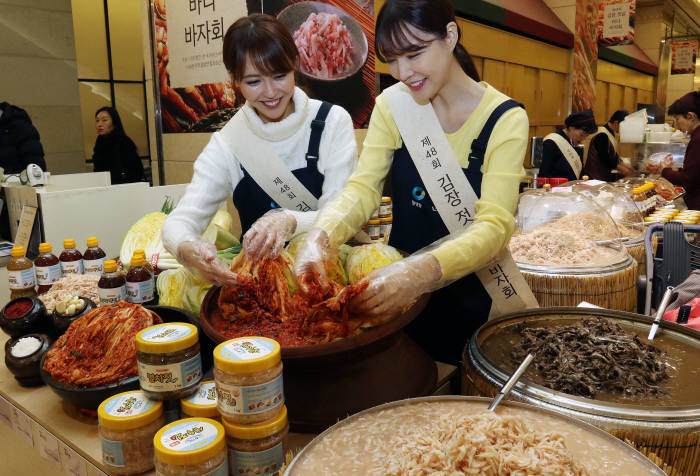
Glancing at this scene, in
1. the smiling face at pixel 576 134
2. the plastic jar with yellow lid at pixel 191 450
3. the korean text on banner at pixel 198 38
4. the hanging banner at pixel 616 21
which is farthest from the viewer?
the hanging banner at pixel 616 21

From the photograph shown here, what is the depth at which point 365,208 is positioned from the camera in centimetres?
166

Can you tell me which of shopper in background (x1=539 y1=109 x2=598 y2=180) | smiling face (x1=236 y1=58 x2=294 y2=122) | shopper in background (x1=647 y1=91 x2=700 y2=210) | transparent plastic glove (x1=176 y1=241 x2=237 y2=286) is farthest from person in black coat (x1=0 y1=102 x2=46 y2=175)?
shopper in background (x1=647 y1=91 x2=700 y2=210)

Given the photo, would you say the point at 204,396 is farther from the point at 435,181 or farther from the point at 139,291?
the point at 435,181

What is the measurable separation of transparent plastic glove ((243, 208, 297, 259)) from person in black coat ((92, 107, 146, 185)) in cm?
442

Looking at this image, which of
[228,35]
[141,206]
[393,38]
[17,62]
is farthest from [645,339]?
[17,62]

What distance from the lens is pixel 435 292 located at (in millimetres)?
1735

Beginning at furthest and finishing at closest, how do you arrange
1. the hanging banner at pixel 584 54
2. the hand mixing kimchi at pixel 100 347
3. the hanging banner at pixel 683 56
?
the hanging banner at pixel 683 56
the hanging banner at pixel 584 54
the hand mixing kimchi at pixel 100 347

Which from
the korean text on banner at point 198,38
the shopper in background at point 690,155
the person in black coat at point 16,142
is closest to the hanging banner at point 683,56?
the shopper in background at point 690,155

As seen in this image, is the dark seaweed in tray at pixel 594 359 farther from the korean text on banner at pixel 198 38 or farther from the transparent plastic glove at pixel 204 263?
the korean text on banner at pixel 198 38

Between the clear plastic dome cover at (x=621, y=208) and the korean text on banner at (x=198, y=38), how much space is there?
2.88 meters

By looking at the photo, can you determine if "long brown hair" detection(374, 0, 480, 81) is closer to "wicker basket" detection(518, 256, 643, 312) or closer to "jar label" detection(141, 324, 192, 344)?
"jar label" detection(141, 324, 192, 344)

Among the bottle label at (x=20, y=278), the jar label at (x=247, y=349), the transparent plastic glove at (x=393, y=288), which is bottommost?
the bottle label at (x=20, y=278)

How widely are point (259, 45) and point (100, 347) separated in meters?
1.08

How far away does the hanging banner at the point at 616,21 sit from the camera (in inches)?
364
